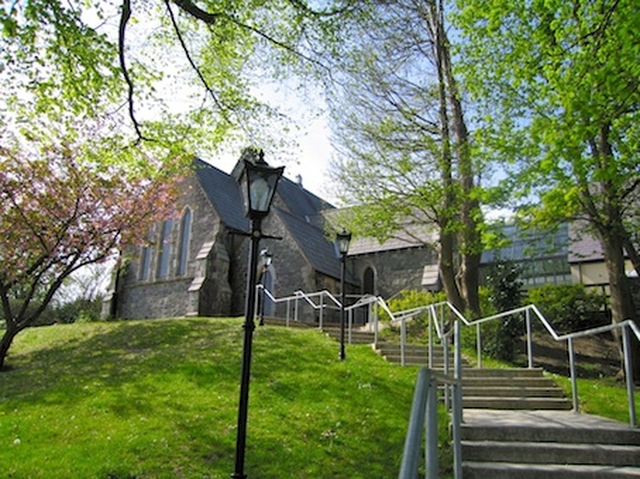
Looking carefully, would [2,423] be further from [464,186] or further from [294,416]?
[464,186]

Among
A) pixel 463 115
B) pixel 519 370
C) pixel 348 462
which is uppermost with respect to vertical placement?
pixel 463 115

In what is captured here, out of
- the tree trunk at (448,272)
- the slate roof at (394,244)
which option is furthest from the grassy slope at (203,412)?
the slate roof at (394,244)

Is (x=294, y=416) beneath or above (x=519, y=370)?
beneath

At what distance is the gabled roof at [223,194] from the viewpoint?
23.0m

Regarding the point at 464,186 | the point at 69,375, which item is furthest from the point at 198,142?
the point at 464,186

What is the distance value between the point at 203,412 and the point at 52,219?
10.4 meters

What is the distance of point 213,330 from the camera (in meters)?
15.2

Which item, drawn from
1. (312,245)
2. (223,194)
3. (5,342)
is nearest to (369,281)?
(312,245)

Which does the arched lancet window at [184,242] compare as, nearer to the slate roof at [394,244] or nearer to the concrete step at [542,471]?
the slate roof at [394,244]

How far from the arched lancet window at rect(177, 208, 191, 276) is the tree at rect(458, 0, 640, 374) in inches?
612

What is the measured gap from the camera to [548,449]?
5496mm

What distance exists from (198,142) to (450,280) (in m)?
8.21

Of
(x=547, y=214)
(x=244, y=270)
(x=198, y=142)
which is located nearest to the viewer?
(x=547, y=214)

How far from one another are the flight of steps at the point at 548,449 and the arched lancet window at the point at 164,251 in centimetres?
1960
